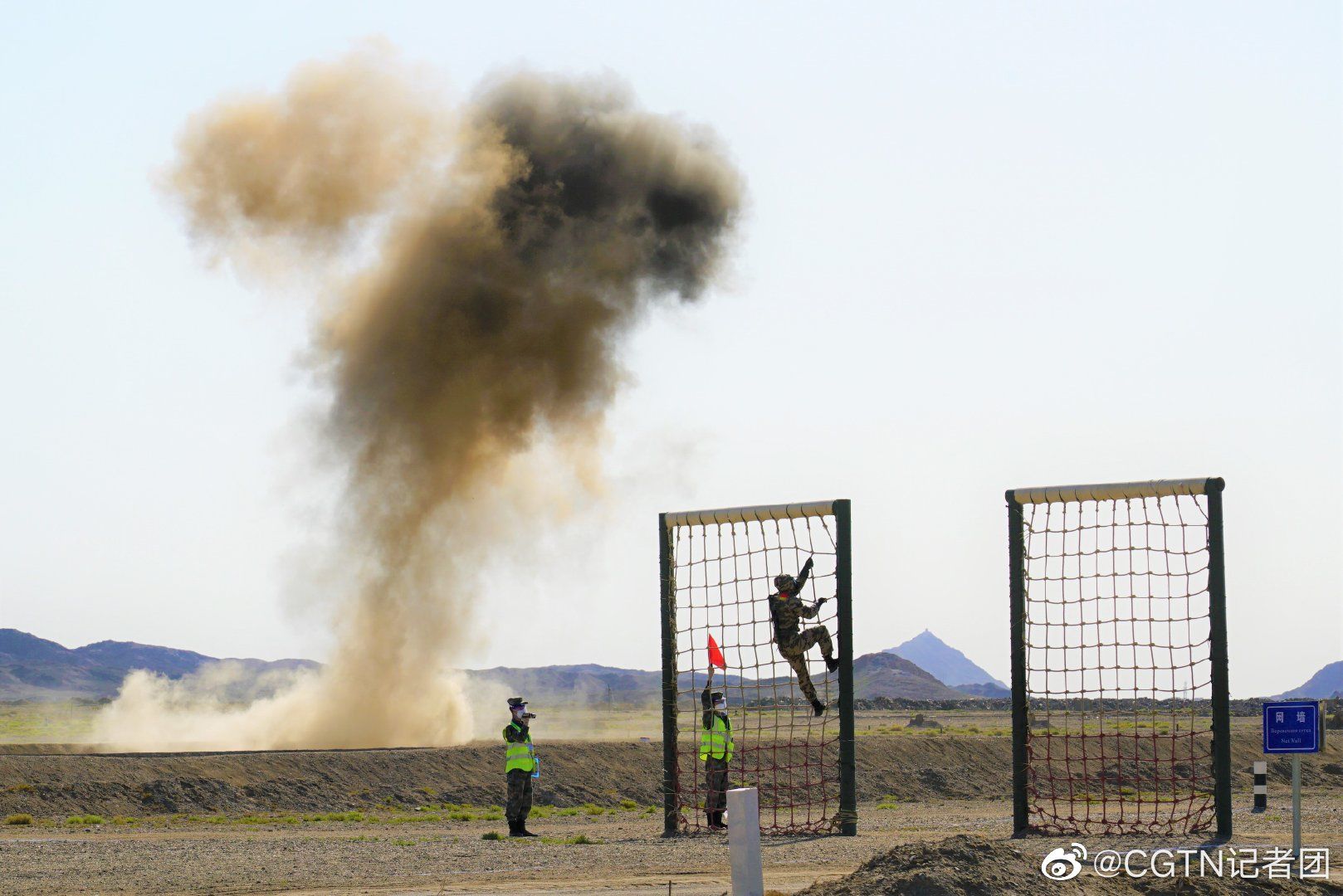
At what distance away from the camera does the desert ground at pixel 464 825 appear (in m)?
14.5

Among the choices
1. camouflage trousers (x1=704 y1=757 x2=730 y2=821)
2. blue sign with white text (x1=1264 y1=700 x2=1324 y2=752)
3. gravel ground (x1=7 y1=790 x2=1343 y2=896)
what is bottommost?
gravel ground (x1=7 y1=790 x2=1343 y2=896)

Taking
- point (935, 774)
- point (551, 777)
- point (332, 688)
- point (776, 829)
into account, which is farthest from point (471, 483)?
point (776, 829)

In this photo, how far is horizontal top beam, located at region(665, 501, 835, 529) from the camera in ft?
60.8

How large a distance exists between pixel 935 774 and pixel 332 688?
16.1 metres

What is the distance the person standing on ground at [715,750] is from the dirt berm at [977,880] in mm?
6924

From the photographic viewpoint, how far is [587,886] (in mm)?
14086

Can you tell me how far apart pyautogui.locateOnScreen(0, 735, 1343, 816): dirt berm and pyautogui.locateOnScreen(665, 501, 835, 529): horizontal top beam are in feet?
40.0

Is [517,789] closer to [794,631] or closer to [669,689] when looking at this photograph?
[669,689]

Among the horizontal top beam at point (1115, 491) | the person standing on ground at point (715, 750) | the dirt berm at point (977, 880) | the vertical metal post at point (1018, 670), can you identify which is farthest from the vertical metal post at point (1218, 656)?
the person standing on ground at point (715, 750)

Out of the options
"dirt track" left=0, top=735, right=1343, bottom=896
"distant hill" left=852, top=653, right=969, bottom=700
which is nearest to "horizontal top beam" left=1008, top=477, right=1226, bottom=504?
"dirt track" left=0, top=735, right=1343, bottom=896

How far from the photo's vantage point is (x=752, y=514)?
62.8ft

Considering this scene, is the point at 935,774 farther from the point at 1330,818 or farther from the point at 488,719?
the point at 488,719

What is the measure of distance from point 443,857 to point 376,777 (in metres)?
14.2

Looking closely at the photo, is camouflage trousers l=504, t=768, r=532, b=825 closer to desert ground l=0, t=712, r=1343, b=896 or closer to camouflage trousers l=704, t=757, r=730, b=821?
desert ground l=0, t=712, r=1343, b=896
